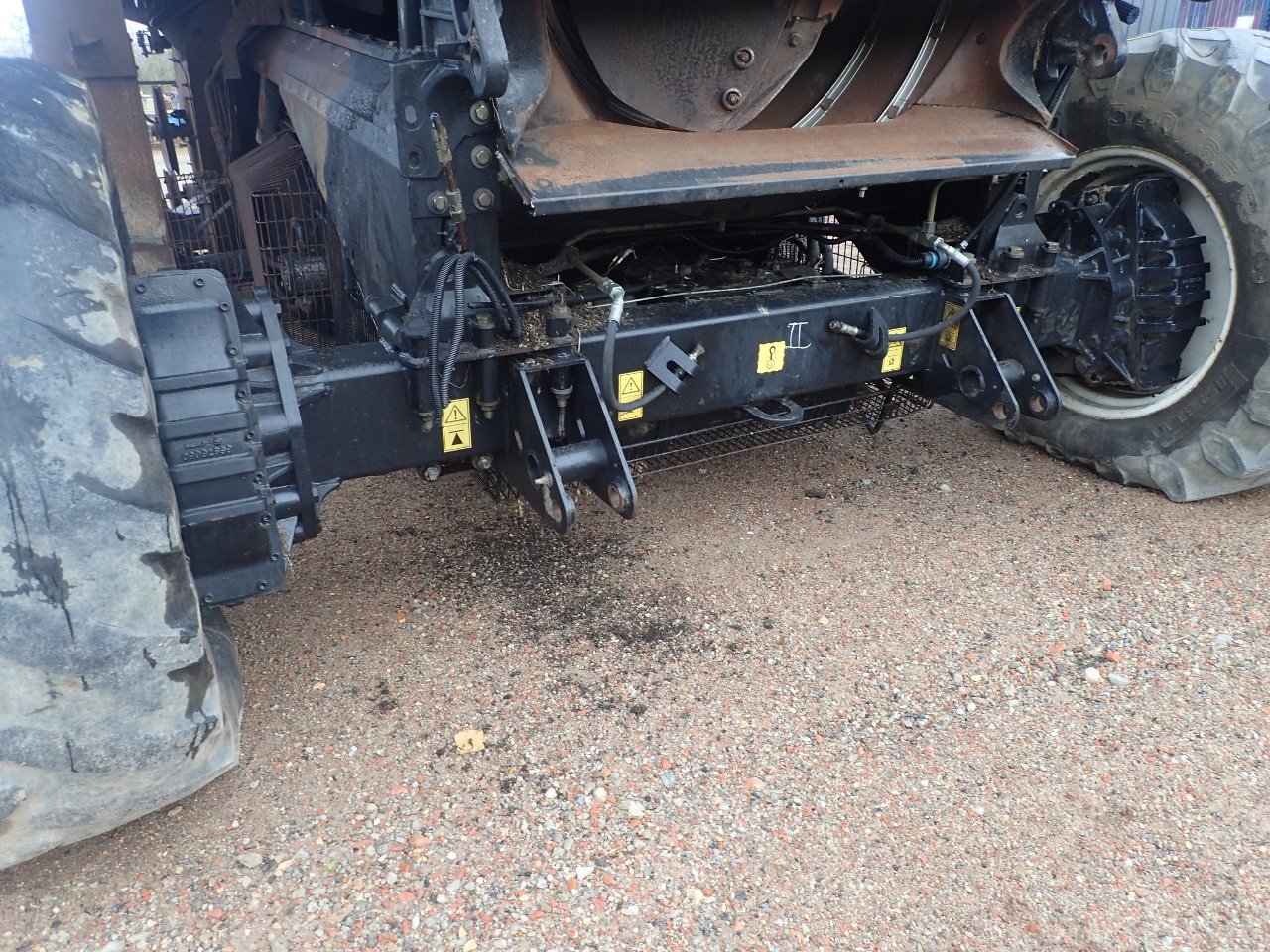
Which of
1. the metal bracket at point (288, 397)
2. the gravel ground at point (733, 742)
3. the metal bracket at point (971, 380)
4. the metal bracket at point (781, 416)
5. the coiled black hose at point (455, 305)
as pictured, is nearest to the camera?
the gravel ground at point (733, 742)

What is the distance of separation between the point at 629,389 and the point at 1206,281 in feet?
6.46

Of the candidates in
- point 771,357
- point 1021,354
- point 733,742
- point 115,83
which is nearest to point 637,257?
point 771,357

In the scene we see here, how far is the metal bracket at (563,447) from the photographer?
221cm

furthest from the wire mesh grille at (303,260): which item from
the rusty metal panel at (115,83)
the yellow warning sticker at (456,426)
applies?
the yellow warning sticker at (456,426)

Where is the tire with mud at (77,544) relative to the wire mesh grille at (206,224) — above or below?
above

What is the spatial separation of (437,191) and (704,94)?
0.89m

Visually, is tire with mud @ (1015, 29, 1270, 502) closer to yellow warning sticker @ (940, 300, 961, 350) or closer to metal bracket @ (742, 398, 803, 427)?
yellow warning sticker @ (940, 300, 961, 350)

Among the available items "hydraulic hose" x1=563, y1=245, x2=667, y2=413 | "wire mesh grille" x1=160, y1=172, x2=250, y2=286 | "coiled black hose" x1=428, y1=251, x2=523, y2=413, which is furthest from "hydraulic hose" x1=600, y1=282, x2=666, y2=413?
"wire mesh grille" x1=160, y1=172, x2=250, y2=286

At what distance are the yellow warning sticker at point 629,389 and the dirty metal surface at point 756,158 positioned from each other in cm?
45

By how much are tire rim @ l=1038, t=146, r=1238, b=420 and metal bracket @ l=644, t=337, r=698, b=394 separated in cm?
170

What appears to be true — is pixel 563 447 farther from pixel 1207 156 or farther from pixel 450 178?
pixel 1207 156

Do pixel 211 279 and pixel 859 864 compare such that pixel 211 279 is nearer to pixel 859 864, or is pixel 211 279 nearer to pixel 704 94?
pixel 704 94

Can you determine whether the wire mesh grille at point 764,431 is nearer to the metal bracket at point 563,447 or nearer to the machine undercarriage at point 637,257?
the machine undercarriage at point 637,257

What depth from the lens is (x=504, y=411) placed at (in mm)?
2332
